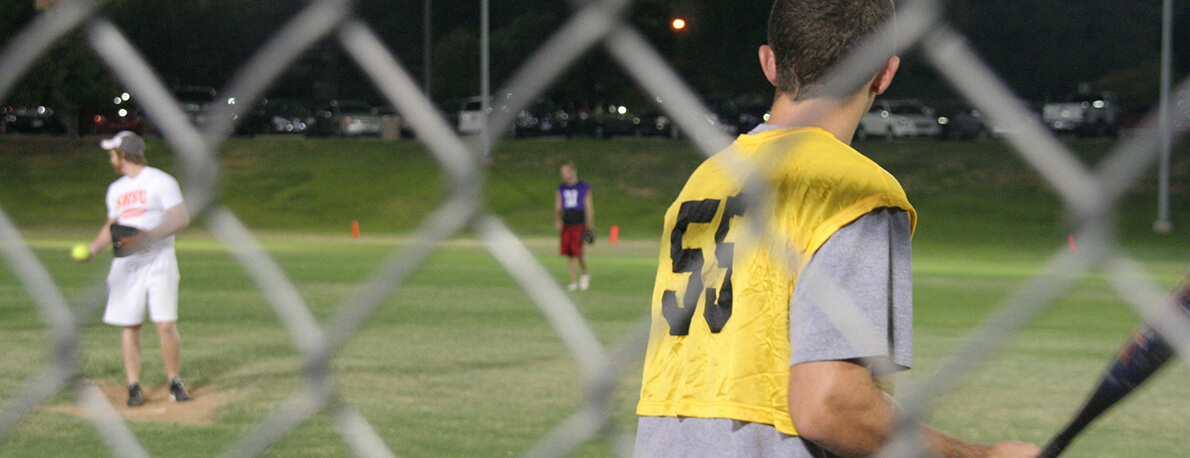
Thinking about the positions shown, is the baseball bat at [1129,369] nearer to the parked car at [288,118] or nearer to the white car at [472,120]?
the white car at [472,120]

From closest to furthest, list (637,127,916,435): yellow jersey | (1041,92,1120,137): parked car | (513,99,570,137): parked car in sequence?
(637,127,916,435): yellow jersey
(1041,92,1120,137): parked car
(513,99,570,137): parked car

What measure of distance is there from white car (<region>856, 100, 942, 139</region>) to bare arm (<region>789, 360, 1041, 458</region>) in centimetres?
3566

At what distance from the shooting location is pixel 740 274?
166cm

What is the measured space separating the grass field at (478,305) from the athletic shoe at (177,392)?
0.29 m

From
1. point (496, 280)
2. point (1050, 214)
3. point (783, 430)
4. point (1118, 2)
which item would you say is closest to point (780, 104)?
point (783, 430)

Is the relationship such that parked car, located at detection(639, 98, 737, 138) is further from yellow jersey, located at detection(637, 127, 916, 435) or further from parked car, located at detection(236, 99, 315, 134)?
yellow jersey, located at detection(637, 127, 916, 435)

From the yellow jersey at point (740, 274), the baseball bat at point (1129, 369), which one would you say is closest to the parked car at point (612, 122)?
the yellow jersey at point (740, 274)

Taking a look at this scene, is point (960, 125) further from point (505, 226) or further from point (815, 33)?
point (505, 226)

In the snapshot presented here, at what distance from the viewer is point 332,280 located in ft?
52.0

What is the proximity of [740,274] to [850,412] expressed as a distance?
25 cm

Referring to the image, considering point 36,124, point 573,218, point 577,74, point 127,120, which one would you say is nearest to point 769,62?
point 127,120

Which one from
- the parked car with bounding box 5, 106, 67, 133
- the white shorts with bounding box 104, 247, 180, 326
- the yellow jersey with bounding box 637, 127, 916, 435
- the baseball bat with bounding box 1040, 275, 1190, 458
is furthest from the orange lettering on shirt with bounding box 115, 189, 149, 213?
the parked car with bounding box 5, 106, 67, 133

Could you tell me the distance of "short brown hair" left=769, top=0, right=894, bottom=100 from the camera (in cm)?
150

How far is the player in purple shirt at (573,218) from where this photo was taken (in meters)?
15.0
